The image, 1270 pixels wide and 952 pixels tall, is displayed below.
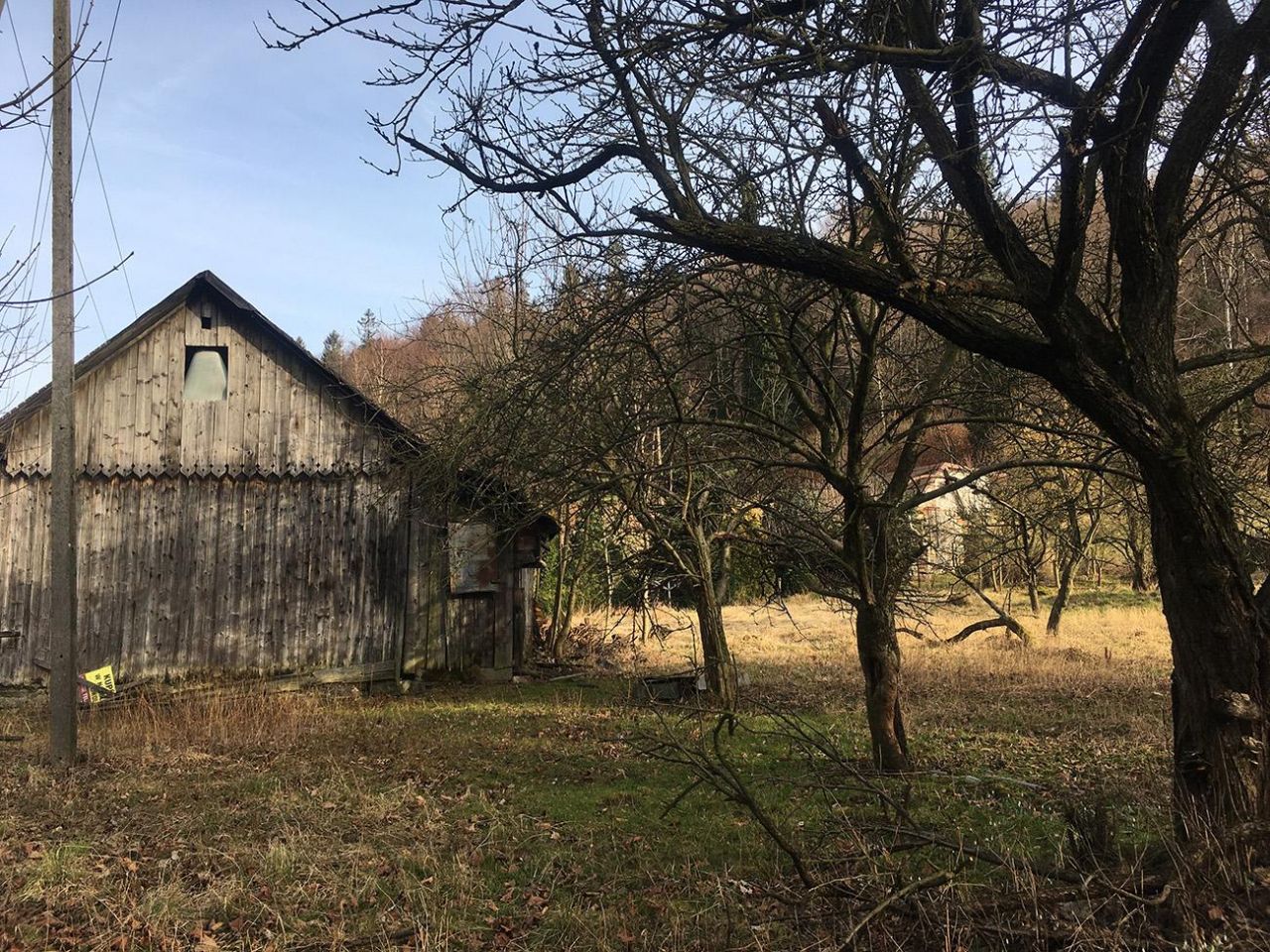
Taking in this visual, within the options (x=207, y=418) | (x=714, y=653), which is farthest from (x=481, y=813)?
(x=207, y=418)

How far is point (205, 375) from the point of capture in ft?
47.1

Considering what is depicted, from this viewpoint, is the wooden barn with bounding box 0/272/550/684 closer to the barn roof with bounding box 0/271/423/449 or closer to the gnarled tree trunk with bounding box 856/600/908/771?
the barn roof with bounding box 0/271/423/449

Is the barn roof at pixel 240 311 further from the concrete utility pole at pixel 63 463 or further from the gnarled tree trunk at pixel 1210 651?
the gnarled tree trunk at pixel 1210 651

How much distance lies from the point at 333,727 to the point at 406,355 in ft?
42.8

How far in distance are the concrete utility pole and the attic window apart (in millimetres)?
4999

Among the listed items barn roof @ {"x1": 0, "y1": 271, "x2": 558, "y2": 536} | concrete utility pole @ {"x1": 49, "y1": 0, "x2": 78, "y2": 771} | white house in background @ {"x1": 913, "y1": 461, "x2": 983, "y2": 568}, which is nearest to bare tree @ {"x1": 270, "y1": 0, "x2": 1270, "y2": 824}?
white house in background @ {"x1": 913, "y1": 461, "x2": 983, "y2": 568}

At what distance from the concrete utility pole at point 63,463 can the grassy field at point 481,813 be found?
63 centimetres

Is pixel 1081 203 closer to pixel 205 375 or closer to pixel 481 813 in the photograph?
pixel 481 813

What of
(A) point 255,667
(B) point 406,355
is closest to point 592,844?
(A) point 255,667

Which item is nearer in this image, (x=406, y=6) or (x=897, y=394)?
(x=406, y=6)

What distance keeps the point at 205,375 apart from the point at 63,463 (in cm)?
538

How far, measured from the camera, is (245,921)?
5.06 metres

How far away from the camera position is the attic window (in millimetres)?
14320

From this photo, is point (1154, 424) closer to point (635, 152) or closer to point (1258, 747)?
point (1258, 747)
